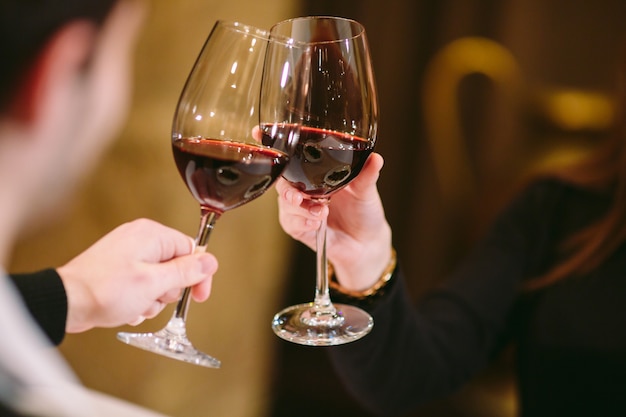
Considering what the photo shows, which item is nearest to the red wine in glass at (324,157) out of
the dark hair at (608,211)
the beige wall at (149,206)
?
the dark hair at (608,211)

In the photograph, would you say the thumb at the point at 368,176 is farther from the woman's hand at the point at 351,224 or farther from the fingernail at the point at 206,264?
the fingernail at the point at 206,264

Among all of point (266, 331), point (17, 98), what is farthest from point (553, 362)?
point (266, 331)

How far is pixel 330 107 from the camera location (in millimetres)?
724

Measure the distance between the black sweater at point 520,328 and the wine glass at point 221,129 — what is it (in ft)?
1.37

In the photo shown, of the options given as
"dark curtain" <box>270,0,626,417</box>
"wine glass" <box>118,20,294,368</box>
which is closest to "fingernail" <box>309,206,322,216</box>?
"wine glass" <box>118,20,294,368</box>

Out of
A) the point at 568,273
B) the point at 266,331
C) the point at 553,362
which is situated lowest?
the point at 266,331

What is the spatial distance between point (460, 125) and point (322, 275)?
196cm

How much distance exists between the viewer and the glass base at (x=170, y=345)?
0.67 metres

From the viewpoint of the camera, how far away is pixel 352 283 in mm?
1005

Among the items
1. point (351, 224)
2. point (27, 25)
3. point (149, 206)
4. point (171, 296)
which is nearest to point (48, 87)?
point (27, 25)

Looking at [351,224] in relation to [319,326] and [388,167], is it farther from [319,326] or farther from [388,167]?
[388,167]

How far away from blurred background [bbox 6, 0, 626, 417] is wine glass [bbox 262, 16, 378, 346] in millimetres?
1169

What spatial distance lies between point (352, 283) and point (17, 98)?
2.22 ft

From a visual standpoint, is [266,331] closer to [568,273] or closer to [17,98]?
[568,273]
